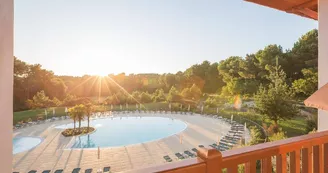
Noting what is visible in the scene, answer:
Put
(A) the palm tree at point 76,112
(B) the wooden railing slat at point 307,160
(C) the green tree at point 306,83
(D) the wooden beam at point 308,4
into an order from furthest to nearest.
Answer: (A) the palm tree at point 76,112 < (C) the green tree at point 306,83 < (D) the wooden beam at point 308,4 < (B) the wooden railing slat at point 307,160

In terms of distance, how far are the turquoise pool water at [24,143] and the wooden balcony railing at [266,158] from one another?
10504mm

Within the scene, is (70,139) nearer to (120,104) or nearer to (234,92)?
(120,104)

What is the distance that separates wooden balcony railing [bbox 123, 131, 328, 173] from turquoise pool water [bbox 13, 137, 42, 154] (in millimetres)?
10504

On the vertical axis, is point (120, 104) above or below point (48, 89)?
below

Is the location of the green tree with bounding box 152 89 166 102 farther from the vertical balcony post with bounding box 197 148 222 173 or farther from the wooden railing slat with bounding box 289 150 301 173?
the vertical balcony post with bounding box 197 148 222 173

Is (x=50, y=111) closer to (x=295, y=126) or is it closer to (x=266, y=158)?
(x=295, y=126)

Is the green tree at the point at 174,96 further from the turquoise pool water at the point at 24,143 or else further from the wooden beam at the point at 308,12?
the wooden beam at the point at 308,12

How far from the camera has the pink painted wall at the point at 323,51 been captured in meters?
1.74

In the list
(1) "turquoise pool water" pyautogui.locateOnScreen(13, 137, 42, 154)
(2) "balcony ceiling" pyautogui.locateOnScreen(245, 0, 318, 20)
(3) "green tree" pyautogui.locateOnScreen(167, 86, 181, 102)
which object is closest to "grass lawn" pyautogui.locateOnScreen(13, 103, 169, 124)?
(3) "green tree" pyautogui.locateOnScreen(167, 86, 181, 102)

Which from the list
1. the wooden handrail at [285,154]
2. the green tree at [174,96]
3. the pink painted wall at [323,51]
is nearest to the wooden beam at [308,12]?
the pink painted wall at [323,51]

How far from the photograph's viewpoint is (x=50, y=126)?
12.3 m

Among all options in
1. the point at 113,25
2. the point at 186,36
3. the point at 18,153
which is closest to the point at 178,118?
the point at 186,36

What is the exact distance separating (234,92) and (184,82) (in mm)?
5288

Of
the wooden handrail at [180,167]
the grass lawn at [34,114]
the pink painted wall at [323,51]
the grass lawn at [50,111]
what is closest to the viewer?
the wooden handrail at [180,167]
